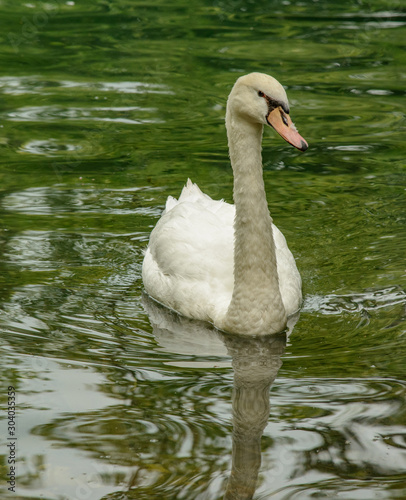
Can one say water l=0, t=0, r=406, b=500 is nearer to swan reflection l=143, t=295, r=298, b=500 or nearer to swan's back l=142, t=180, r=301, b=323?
swan reflection l=143, t=295, r=298, b=500

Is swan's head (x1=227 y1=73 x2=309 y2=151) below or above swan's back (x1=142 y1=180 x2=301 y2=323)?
above

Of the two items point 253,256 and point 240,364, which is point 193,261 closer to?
point 253,256

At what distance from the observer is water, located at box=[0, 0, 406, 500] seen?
577 cm

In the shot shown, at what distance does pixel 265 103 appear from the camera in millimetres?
7113

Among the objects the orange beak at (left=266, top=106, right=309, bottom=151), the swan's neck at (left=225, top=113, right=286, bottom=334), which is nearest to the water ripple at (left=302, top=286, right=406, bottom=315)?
the swan's neck at (left=225, top=113, right=286, bottom=334)

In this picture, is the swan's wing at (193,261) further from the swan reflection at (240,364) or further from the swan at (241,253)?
the swan reflection at (240,364)

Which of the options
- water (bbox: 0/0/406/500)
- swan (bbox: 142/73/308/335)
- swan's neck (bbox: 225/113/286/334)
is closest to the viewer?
water (bbox: 0/0/406/500)

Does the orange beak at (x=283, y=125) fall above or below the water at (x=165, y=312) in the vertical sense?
above

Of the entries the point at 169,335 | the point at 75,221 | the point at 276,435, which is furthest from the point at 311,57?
the point at 276,435

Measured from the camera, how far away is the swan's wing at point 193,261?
7988mm

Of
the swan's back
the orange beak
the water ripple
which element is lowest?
the water ripple

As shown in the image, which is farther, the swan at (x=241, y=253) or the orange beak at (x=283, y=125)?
the swan at (x=241, y=253)

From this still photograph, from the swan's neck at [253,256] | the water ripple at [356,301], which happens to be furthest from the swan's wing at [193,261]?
the water ripple at [356,301]

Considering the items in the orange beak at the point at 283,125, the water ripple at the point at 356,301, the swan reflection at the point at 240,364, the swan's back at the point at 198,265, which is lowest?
the swan reflection at the point at 240,364
